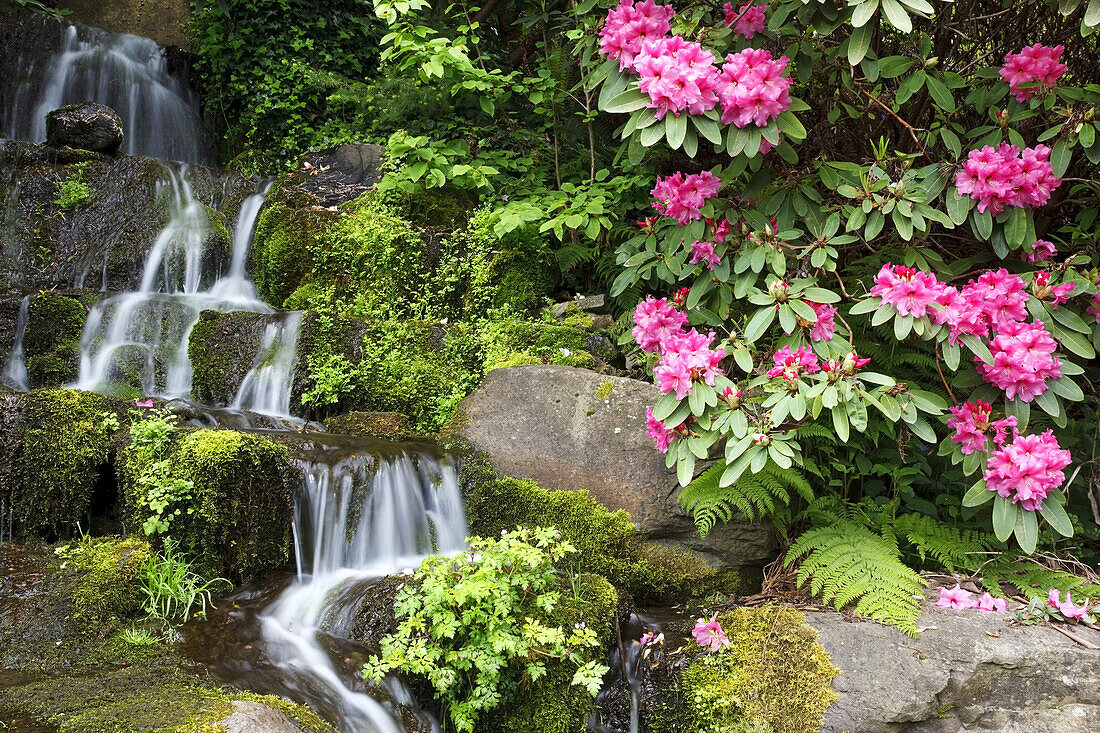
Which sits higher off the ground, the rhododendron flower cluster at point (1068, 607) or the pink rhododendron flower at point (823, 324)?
the pink rhododendron flower at point (823, 324)

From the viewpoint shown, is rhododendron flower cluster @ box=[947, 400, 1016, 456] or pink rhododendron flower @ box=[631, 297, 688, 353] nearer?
rhododendron flower cluster @ box=[947, 400, 1016, 456]

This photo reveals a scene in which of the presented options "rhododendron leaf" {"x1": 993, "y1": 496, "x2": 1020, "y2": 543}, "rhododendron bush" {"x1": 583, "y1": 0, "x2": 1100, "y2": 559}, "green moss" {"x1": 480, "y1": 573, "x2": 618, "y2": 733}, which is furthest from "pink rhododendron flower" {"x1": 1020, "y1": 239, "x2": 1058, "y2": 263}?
"green moss" {"x1": 480, "y1": 573, "x2": 618, "y2": 733}

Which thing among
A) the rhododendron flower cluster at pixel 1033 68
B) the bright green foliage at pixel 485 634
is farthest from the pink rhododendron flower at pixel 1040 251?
the bright green foliage at pixel 485 634

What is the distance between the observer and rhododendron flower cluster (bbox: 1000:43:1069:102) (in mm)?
3281

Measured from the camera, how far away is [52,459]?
3.90m

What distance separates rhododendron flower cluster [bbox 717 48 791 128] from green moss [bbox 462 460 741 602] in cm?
209

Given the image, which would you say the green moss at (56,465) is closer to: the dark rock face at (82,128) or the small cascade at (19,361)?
the small cascade at (19,361)

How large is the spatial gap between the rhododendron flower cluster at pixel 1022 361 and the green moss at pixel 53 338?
5560 millimetres

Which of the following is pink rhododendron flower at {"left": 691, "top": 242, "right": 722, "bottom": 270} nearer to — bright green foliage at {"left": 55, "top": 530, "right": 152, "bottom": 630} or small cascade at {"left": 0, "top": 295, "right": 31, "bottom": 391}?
bright green foliage at {"left": 55, "top": 530, "right": 152, "bottom": 630}

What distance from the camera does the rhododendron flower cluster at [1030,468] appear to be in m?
3.00

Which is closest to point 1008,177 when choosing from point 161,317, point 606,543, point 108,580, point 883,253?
point 883,253

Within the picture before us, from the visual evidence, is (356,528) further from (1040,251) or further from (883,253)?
(1040,251)

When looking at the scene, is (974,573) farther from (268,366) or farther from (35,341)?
(35,341)

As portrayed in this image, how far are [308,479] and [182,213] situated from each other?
154 inches
